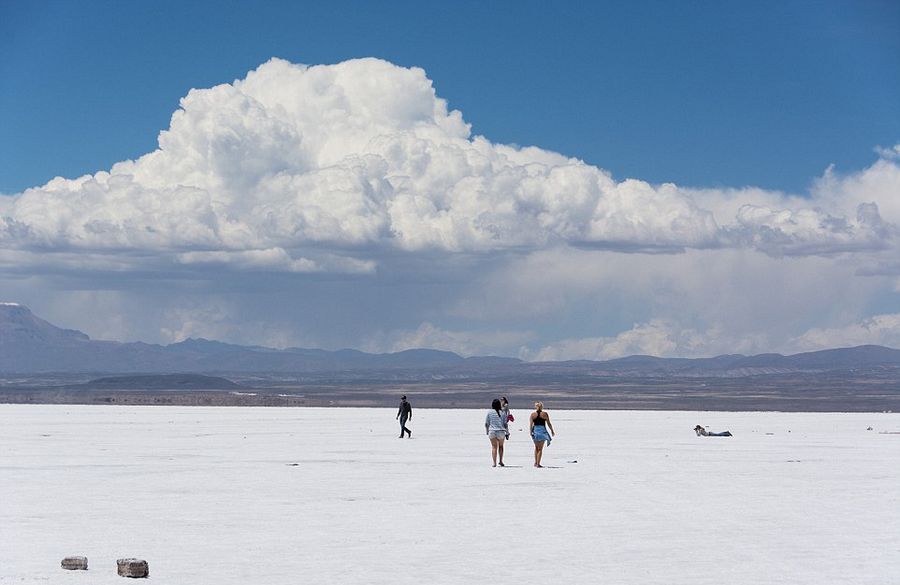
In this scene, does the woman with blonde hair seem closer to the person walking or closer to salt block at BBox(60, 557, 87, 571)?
the person walking

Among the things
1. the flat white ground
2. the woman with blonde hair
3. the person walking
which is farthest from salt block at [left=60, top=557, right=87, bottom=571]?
the woman with blonde hair

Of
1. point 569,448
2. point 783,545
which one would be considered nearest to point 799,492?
point 783,545

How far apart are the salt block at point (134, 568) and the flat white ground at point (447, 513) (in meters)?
0.19

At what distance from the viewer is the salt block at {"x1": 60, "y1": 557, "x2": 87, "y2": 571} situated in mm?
15477

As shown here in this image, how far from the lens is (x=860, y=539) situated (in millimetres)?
18406

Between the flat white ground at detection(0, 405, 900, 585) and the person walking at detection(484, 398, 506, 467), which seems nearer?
the flat white ground at detection(0, 405, 900, 585)

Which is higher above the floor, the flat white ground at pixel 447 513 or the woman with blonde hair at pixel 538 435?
the woman with blonde hair at pixel 538 435

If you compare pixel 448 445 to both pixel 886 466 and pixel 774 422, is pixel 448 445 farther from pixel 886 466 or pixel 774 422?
pixel 774 422

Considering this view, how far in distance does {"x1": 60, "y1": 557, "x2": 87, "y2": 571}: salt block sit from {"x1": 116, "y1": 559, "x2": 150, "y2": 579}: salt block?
0.74 metres

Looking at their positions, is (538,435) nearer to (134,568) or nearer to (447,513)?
(447,513)

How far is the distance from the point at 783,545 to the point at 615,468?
13788 millimetres

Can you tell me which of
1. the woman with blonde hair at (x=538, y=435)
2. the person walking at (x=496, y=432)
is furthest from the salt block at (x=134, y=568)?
the woman with blonde hair at (x=538, y=435)

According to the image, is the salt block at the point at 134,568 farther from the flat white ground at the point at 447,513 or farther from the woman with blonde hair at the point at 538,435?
the woman with blonde hair at the point at 538,435

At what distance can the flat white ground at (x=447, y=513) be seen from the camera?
15852 millimetres
